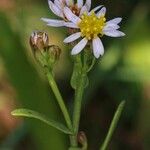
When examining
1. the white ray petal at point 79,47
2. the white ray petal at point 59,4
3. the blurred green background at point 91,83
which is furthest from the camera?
the blurred green background at point 91,83

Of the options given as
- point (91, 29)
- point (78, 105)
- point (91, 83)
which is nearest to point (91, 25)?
point (91, 29)

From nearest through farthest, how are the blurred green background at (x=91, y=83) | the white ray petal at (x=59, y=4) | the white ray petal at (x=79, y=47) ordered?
the white ray petal at (x=79, y=47)
the white ray petal at (x=59, y=4)
the blurred green background at (x=91, y=83)

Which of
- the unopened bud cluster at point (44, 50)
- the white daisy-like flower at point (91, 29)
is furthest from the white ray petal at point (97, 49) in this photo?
the unopened bud cluster at point (44, 50)

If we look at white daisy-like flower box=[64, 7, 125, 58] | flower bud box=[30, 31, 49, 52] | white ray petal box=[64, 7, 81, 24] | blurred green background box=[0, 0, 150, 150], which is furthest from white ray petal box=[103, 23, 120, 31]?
blurred green background box=[0, 0, 150, 150]

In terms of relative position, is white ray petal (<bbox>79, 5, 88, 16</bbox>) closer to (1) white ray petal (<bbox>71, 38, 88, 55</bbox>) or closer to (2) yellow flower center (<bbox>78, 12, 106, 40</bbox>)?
(2) yellow flower center (<bbox>78, 12, 106, 40</bbox>)

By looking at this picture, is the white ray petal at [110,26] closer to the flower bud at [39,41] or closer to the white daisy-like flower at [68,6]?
the white daisy-like flower at [68,6]

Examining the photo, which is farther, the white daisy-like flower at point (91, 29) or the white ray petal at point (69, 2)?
the white ray petal at point (69, 2)
